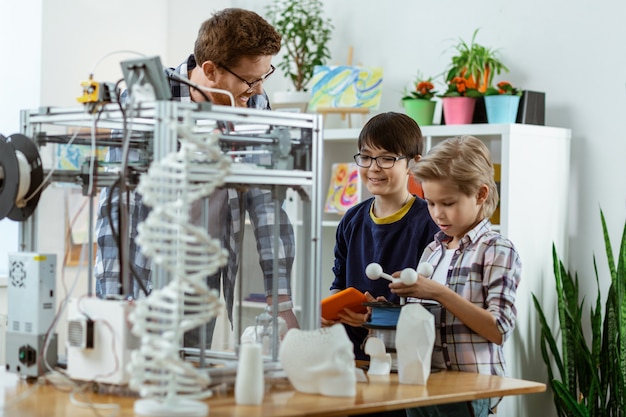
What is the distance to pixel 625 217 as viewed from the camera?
4113 millimetres

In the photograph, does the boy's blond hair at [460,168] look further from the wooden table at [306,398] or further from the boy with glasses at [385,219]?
the wooden table at [306,398]

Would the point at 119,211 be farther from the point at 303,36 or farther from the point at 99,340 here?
the point at 303,36

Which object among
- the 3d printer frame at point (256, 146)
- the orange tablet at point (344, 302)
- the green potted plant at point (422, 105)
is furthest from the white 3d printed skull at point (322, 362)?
the green potted plant at point (422, 105)

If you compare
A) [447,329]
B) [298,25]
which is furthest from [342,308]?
[298,25]

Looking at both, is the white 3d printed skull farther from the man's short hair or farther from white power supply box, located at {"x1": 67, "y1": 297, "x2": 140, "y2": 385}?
the man's short hair

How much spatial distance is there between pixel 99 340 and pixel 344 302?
683mm

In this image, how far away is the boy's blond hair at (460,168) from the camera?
2439 mm

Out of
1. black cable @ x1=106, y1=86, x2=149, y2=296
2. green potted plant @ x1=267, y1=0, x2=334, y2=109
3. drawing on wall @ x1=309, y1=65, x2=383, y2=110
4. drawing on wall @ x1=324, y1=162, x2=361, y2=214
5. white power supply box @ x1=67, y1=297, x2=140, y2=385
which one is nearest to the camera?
white power supply box @ x1=67, y1=297, x2=140, y2=385

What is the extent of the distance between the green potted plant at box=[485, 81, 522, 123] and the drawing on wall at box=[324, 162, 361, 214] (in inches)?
27.6

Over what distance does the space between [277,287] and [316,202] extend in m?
0.21

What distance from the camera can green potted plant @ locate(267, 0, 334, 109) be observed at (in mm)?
4930

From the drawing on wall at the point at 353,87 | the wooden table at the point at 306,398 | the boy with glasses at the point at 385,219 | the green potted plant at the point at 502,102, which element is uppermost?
the drawing on wall at the point at 353,87

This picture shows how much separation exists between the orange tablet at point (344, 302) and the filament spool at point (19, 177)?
28.4 inches

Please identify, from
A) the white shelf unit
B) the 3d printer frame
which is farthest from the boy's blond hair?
the white shelf unit
